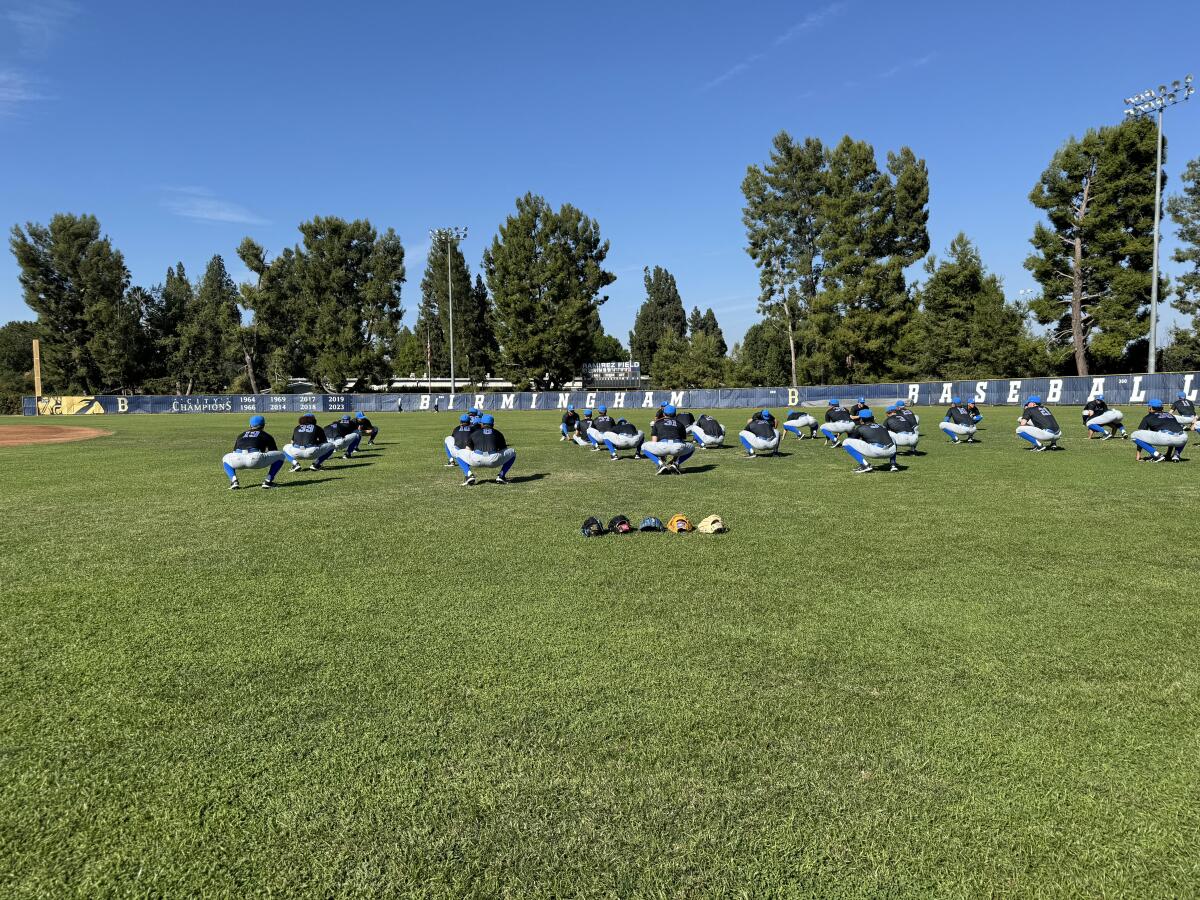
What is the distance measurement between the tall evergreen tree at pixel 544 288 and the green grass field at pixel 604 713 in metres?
60.3

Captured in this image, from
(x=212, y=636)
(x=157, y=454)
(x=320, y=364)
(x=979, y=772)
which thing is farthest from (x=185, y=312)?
(x=979, y=772)

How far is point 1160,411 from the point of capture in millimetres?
17766

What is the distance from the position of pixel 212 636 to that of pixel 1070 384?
48003 millimetres

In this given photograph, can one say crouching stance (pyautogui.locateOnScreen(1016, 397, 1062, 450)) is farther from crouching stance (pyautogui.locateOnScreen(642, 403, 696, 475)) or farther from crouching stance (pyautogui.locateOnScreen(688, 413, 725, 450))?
crouching stance (pyautogui.locateOnScreen(642, 403, 696, 475))

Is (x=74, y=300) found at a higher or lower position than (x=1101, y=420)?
higher

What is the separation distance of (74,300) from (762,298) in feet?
213

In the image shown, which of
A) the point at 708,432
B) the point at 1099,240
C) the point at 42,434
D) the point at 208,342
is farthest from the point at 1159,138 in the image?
the point at 208,342

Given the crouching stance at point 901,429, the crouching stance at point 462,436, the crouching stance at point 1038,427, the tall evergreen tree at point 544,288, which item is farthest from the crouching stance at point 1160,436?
the tall evergreen tree at point 544,288

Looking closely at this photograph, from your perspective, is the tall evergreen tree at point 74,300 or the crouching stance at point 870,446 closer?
the crouching stance at point 870,446

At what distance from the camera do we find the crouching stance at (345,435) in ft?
67.5

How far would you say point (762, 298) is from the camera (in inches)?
2510

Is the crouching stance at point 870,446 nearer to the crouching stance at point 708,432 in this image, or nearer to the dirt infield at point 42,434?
the crouching stance at point 708,432

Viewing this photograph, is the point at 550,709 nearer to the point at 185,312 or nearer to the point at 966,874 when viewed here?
the point at 966,874

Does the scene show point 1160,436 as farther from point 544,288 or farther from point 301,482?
point 544,288
